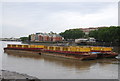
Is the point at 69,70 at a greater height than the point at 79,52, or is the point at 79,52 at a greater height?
the point at 79,52

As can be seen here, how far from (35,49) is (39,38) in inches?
3589

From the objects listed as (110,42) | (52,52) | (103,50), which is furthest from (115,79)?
(110,42)

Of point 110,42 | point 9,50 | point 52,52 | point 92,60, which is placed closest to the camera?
Result: point 92,60

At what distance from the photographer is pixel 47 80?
59.0 ft

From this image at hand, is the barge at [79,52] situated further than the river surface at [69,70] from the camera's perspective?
Yes

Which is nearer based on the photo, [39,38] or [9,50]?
[9,50]

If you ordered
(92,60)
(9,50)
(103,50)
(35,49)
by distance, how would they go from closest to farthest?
(92,60), (103,50), (35,49), (9,50)

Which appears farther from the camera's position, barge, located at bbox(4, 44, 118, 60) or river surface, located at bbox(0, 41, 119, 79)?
barge, located at bbox(4, 44, 118, 60)

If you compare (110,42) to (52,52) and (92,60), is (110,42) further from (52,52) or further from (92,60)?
(92,60)

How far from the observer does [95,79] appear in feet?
61.2

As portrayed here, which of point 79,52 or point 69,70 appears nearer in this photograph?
point 69,70

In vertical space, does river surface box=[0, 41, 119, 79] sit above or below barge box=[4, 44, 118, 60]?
below

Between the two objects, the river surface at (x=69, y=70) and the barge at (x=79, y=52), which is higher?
the barge at (x=79, y=52)

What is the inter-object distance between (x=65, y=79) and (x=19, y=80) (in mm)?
4895
